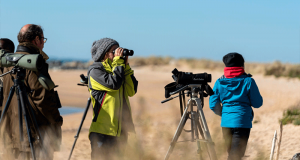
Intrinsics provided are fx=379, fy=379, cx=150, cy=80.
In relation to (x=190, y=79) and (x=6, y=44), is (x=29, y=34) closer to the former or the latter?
(x=6, y=44)

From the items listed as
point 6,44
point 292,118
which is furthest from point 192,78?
point 292,118

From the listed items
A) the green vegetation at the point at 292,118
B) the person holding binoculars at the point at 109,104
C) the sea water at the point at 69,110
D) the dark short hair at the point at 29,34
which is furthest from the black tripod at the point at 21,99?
the sea water at the point at 69,110

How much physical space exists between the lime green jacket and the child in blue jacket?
1012 mm

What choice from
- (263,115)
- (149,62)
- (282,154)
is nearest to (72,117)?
(263,115)

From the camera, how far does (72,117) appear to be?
1057cm

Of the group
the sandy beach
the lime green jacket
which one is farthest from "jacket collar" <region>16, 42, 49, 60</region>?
the sandy beach

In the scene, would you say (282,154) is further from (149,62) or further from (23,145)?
(149,62)

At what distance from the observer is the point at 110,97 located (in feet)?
11.1

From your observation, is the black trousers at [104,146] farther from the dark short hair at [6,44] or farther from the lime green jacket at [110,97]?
the dark short hair at [6,44]

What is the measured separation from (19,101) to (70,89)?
16.4 m

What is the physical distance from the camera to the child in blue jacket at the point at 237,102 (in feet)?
12.2

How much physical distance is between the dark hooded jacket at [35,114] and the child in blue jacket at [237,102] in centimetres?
165

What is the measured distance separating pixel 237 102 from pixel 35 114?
6.37ft

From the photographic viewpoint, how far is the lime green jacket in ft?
10.8
